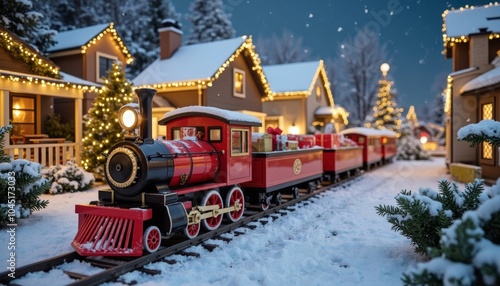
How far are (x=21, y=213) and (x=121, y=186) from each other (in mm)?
3278

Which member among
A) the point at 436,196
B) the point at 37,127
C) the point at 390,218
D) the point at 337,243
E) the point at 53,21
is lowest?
the point at 337,243

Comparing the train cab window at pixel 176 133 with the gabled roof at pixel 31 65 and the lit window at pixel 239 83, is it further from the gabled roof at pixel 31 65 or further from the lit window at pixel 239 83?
the lit window at pixel 239 83

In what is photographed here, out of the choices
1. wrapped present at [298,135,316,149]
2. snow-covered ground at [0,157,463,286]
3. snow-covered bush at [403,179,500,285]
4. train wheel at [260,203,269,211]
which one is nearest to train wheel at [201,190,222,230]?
snow-covered ground at [0,157,463,286]

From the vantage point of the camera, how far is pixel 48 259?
5449 millimetres

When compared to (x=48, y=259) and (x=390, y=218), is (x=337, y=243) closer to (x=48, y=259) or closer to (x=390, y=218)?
(x=390, y=218)

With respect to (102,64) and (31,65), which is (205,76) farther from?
(31,65)

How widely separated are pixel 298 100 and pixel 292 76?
9.06 feet

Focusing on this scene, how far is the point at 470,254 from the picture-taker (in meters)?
3.31

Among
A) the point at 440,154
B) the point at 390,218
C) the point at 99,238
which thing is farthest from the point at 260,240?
the point at 440,154

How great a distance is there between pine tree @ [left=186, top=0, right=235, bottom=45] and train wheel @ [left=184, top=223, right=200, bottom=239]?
34721 millimetres

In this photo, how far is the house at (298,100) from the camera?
26.0 meters

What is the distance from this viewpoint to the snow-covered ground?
201 inches

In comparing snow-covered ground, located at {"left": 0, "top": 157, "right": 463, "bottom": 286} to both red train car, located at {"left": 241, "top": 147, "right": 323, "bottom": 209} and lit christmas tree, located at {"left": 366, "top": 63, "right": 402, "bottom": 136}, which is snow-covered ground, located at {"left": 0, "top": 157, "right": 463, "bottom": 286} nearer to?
red train car, located at {"left": 241, "top": 147, "right": 323, "bottom": 209}

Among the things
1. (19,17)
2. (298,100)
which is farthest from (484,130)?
(298,100)
